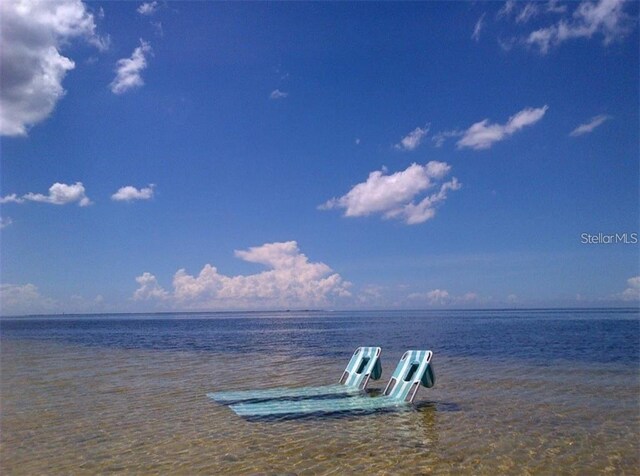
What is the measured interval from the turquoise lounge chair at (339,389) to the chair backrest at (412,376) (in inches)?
51.1

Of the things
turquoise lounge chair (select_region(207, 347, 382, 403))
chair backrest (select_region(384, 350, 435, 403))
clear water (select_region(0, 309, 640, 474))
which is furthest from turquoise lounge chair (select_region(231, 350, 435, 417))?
turquoise lounge chair (select_region(207, 347, 382, 403))

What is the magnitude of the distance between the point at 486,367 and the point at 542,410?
9.08m

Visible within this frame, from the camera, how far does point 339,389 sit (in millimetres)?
14812

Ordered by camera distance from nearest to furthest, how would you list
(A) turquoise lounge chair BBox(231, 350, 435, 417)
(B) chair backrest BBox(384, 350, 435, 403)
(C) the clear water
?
(C) the clear water
(A) turquoise lounge chair BBox(231, 350, 435, 417)
(B) chair backrest BBox(384, 350, 435, 403)

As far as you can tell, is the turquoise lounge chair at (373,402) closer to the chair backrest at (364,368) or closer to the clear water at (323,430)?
the clear water at (323,430)

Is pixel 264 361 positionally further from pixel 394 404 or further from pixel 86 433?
pixel 86 433

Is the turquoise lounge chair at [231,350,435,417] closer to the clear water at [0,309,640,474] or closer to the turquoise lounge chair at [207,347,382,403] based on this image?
the clear water at [0,309,640,474]

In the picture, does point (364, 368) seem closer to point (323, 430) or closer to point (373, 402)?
point (373, 402)

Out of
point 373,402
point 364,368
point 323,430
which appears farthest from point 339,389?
point 323,430

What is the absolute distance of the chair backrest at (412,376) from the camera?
507 inches

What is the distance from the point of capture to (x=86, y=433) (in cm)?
1023

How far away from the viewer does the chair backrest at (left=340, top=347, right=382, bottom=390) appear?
1491 centimetres

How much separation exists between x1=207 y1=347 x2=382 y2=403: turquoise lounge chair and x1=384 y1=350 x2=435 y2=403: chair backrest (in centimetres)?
130

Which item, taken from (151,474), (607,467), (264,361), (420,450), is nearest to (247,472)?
(151,474)
